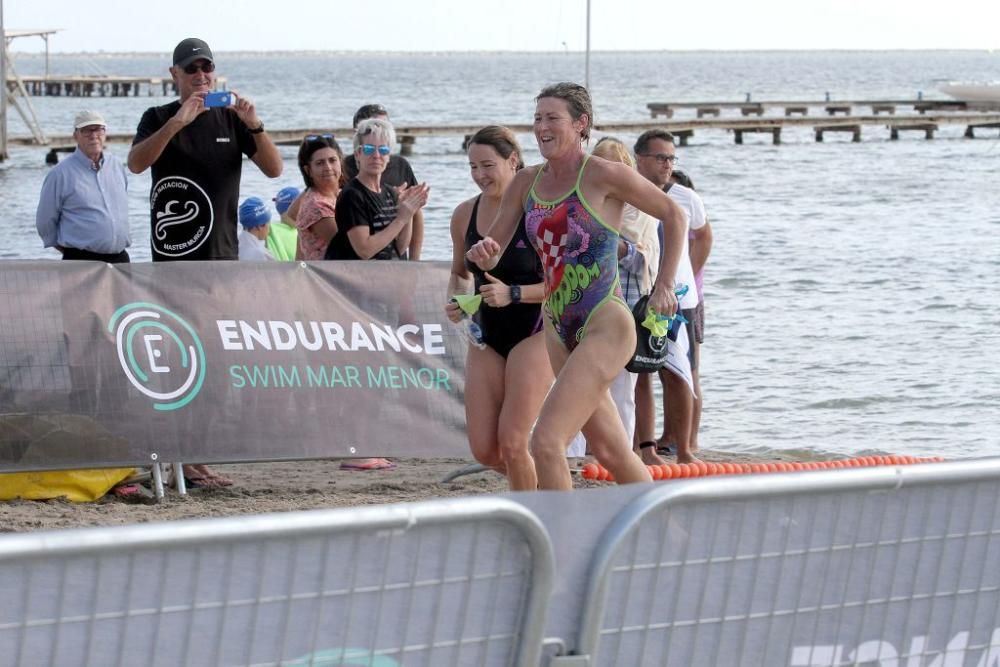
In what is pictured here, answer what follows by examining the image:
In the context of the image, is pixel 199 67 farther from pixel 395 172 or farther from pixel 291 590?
pixel 291 590

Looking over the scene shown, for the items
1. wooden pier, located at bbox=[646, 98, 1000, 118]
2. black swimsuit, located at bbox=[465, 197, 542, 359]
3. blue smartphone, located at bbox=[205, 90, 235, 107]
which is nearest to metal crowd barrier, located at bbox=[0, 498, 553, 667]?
black swimsuit, located at bbox=[465, 197, 542, 359]

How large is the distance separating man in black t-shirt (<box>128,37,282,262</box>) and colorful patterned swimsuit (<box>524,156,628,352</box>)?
245 cm

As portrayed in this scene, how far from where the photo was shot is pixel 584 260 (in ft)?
18.1

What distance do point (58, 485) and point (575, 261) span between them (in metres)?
3.18

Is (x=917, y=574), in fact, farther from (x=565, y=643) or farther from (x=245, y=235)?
(x=245, y=235)

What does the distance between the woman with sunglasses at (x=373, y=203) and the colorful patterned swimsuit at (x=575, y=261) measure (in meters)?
2.34

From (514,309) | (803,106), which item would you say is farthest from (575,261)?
(803,106)

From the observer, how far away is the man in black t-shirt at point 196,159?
743 cm

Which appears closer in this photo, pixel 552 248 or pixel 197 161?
pixel 552 248

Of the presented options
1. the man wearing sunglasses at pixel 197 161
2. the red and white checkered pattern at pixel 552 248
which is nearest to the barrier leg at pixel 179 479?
the man wearing sunglasses at pixel 197 161

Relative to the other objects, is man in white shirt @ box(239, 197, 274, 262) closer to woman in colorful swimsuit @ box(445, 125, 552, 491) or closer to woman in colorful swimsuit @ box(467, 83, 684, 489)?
woman in colorful swimsuit @ box(445, 125, 552, 491)

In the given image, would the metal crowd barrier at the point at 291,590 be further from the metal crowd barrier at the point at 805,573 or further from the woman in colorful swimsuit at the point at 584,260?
the woman in colorful swimsuit at the point at 584,260

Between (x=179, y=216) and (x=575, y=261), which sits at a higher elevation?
(x=575, y=261)

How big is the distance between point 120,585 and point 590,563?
3.19ft
